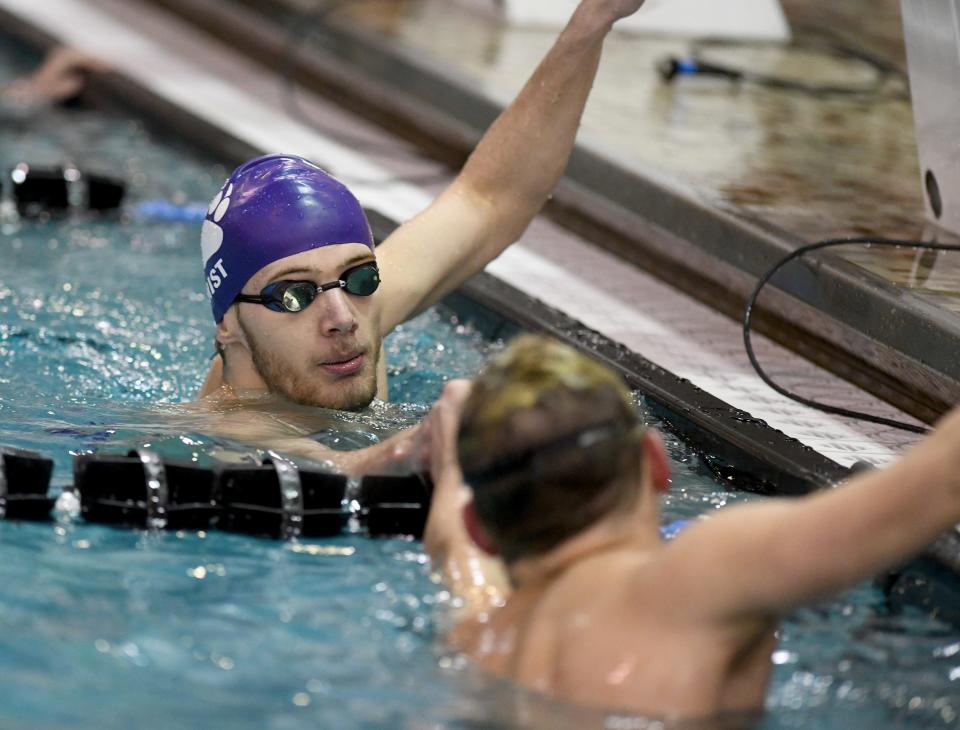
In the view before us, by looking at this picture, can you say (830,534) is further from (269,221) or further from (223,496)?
(269,221)

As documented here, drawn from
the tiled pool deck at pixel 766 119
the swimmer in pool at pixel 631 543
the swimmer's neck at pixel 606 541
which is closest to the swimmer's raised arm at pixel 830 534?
the swimmer in pool at pixel 631 543

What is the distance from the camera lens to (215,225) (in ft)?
11.1

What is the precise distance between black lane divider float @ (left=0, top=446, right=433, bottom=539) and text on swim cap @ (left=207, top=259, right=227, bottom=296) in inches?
23.0

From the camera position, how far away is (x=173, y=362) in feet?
13.7

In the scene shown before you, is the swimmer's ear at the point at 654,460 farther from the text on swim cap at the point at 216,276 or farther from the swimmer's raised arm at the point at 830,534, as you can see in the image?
the text on swim cap at the point at 216,276

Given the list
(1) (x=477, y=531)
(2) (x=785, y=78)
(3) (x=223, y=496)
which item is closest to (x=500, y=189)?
(3) (x=223, y=496)

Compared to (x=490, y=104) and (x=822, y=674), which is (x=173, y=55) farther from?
(x=822, y=674)

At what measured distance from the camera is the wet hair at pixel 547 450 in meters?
1.92

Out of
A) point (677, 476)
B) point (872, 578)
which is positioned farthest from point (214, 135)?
point (872, 578)

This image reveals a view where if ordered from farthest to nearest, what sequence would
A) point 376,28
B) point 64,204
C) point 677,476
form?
point 376,28
point 64,204
point 677,476

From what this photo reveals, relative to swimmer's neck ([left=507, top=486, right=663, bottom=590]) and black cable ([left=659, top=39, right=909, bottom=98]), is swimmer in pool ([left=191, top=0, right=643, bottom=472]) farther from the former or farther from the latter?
black cable ([left=659, top=39, right=909, bottom=98])

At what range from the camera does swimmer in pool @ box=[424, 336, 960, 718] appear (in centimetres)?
175

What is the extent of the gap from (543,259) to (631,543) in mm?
3100

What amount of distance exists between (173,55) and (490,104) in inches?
99.1
